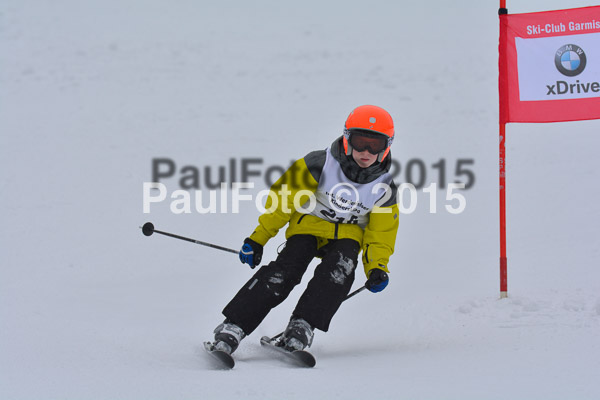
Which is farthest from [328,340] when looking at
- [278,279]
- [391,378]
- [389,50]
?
[389,50]

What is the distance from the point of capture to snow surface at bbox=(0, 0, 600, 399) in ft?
13.0

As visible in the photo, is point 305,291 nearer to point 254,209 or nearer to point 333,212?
point 333,212

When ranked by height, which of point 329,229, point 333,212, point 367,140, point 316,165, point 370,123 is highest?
point 370,123

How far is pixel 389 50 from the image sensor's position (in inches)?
603

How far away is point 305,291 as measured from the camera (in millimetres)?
4613

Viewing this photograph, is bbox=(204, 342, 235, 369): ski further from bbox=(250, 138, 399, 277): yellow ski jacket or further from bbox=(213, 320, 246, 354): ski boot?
bbox=(250, 138, 399, 277): yellow ski jacket

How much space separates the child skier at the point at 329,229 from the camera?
4.51 meters

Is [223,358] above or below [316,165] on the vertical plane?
below

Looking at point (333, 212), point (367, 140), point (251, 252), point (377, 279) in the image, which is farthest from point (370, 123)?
point (251, 252)

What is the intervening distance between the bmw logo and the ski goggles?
1745 millimetres

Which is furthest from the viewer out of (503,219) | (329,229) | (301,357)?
(503,219)

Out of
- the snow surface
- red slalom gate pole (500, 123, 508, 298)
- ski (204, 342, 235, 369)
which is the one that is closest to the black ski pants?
the snow surface

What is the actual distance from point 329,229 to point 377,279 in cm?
49

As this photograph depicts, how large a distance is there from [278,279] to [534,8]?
13284mm
